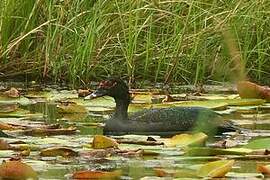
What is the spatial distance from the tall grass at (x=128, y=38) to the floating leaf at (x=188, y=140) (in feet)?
13.1

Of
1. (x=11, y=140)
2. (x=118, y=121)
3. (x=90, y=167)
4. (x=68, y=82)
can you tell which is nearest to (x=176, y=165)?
(x=90, y=167)

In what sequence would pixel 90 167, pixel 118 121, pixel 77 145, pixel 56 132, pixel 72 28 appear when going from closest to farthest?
pixel 90 167
pixel 77 145
pixel 56 132
pixel 118 121
pixel 72 28

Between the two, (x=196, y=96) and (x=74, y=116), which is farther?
(x=196, y=96)

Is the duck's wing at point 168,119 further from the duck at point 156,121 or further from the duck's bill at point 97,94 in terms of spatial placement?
the duck's bill at point 97,94

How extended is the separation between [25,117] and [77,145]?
1658 millimetres

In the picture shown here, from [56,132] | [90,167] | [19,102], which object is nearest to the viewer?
[90,167]

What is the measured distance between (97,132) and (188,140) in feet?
4.04

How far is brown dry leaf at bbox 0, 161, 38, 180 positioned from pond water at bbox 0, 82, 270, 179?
0.37 ft

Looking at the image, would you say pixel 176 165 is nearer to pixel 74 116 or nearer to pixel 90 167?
pixel 90 167

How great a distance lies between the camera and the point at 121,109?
317 inches

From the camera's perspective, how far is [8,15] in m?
11.0

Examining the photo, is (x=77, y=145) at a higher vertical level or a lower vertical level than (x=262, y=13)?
lower

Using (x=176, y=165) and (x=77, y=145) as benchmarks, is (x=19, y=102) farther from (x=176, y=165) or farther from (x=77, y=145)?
(x=176, y=165)

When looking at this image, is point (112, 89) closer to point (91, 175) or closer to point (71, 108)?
point (71, 108)
